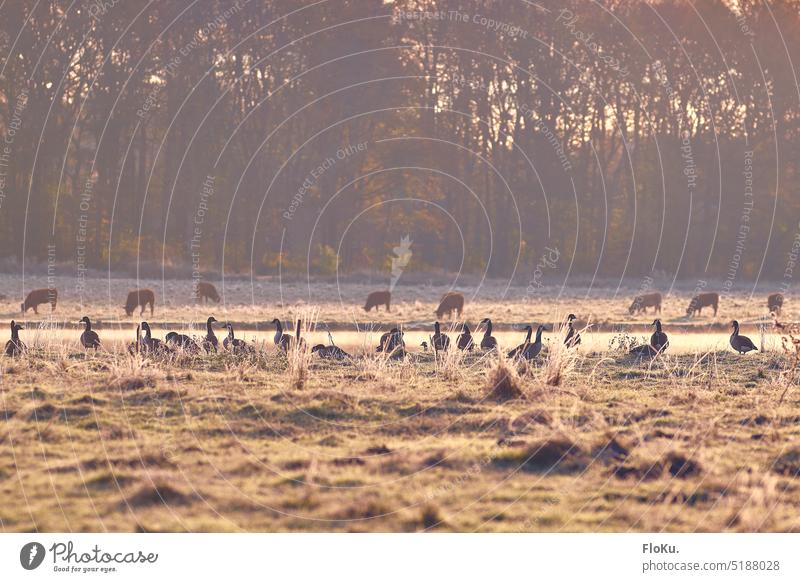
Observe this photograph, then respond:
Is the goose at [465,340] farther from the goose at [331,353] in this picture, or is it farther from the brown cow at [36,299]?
the brown cow at [36,299]

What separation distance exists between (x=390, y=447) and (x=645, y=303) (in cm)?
2669

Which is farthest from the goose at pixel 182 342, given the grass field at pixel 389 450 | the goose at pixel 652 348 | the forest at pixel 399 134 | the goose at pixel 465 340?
the forest at pixel 399 134

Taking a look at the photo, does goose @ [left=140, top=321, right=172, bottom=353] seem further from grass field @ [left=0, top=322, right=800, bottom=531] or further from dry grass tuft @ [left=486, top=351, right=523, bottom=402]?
dry grass tuft @ [left=486, top=351, right=523, bottom=402]

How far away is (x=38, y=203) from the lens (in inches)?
2068

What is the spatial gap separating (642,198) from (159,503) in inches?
2209

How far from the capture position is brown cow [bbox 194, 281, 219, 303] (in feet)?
125

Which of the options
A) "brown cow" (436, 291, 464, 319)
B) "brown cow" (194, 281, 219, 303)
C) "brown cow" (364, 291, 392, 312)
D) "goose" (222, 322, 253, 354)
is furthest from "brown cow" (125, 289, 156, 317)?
"goose" (222, 322, 253, 354)

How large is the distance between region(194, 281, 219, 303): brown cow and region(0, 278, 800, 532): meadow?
1982 centimetres

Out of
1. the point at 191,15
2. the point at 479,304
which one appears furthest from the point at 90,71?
the point at 479,304

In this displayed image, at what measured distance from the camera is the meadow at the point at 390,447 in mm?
10117

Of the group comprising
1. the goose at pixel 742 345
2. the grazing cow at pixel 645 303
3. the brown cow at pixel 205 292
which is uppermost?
the grazing cow at pixel 645 303

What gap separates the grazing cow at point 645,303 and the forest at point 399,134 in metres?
14.7

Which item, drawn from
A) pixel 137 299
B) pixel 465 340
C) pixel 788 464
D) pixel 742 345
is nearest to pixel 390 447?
pixel 788 464

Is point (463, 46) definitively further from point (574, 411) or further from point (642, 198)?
point (574, 411)
